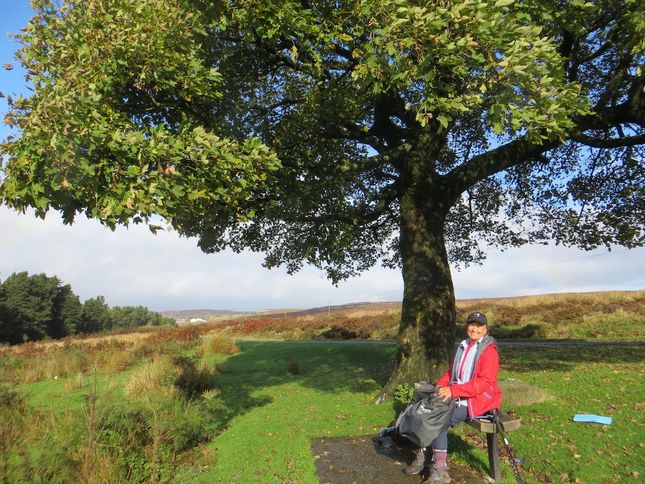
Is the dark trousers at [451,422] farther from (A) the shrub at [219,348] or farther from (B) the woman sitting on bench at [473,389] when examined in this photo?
(A) the shrub at [219,348]

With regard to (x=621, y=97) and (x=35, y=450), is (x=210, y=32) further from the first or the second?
(x=621, y=97)

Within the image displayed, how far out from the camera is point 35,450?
4.59 meters

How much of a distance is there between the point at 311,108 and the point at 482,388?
622 cm

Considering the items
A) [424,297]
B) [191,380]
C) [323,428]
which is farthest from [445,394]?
[191,380]

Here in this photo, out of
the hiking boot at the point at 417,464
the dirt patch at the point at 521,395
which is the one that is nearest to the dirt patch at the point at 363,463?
the hiking boot at the point at 417,464

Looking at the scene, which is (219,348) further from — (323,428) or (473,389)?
(473,389)

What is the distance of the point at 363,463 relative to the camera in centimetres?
620

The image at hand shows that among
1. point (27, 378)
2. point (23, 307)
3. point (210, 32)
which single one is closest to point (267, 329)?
point (27, 378)

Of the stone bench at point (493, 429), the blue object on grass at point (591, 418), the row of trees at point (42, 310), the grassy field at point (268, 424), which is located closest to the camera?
the stone bench at point (493, 429)

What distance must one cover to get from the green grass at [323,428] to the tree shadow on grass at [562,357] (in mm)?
74

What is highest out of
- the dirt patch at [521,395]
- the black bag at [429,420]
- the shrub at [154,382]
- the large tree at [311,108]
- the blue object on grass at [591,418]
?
the large tree at [311,108]

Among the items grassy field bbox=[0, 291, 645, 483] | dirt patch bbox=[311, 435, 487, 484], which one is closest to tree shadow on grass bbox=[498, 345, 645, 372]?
grassy field bbox=[0, 291, 645, 483]

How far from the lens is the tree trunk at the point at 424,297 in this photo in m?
9.30

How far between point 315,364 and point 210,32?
12.0 metres
